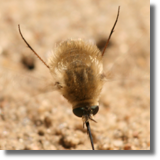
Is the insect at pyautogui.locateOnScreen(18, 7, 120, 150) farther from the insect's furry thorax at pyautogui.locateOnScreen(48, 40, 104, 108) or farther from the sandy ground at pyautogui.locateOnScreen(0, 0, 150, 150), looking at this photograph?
the sandy ground at pyautogui.locateOnScreen(0, 0, 150, 150)

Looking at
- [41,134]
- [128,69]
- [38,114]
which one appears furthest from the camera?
[128,69]

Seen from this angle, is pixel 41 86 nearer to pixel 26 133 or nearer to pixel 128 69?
pixel 26 133

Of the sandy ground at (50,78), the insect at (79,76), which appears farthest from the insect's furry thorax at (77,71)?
the sandy ground at (50,78)

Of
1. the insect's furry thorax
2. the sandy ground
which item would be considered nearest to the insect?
the insect's furry thorax

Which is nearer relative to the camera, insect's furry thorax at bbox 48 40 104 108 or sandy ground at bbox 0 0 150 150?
insect's furry thorax at bbox 48 40 104 108

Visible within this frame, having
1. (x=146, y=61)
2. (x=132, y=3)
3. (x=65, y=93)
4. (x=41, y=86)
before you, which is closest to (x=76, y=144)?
(x=65, y=93)
